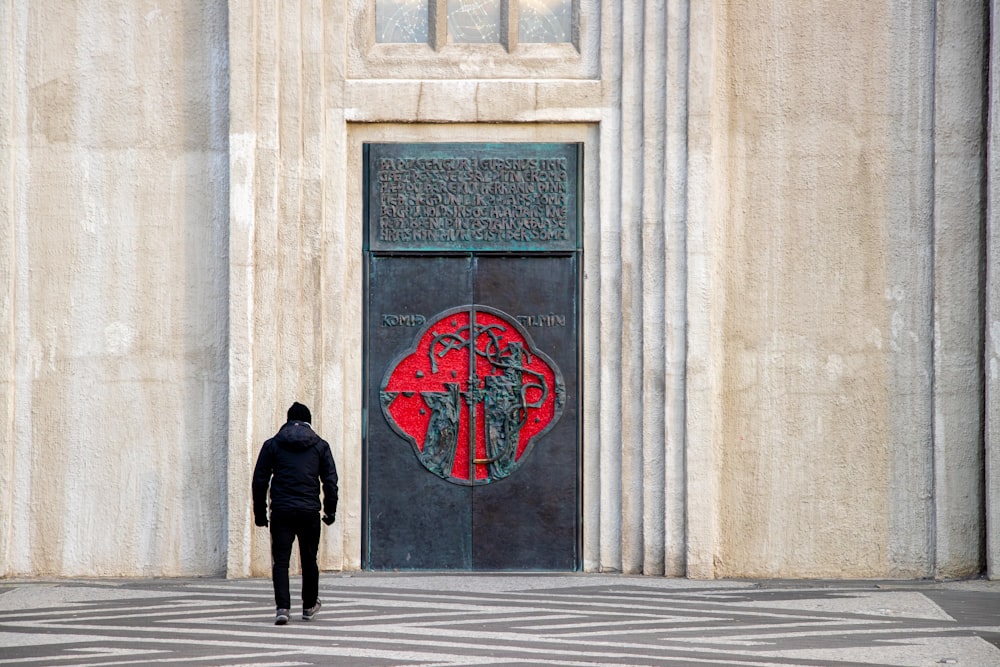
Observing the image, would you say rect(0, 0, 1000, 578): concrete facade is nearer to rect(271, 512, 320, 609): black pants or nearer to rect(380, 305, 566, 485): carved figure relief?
rect(380, 305, 566, 485): carved figure relief

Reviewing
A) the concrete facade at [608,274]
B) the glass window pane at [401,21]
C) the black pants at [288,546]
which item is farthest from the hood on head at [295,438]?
the glass window pane at [401,21]

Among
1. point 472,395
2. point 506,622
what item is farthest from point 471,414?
point 506,622

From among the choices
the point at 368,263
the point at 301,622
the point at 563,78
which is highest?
the point at 563,78

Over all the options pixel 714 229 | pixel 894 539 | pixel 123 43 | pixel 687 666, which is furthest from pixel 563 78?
pixel 687 666

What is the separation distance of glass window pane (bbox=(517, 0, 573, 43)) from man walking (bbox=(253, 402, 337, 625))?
454 centimetres

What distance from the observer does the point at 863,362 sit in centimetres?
1331

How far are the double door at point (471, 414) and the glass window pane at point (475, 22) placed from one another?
1916 mm

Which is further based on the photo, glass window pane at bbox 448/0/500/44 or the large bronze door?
glass window pane at bbox 448/0/500/44

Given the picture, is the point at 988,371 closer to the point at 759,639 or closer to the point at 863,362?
the point at 863,362

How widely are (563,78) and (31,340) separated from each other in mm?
5099

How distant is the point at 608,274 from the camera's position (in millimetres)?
13414

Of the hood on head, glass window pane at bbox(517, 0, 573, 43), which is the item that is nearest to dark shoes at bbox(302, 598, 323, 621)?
the hood on head

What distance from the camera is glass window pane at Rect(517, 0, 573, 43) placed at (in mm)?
13672

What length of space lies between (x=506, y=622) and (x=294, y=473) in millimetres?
1780
